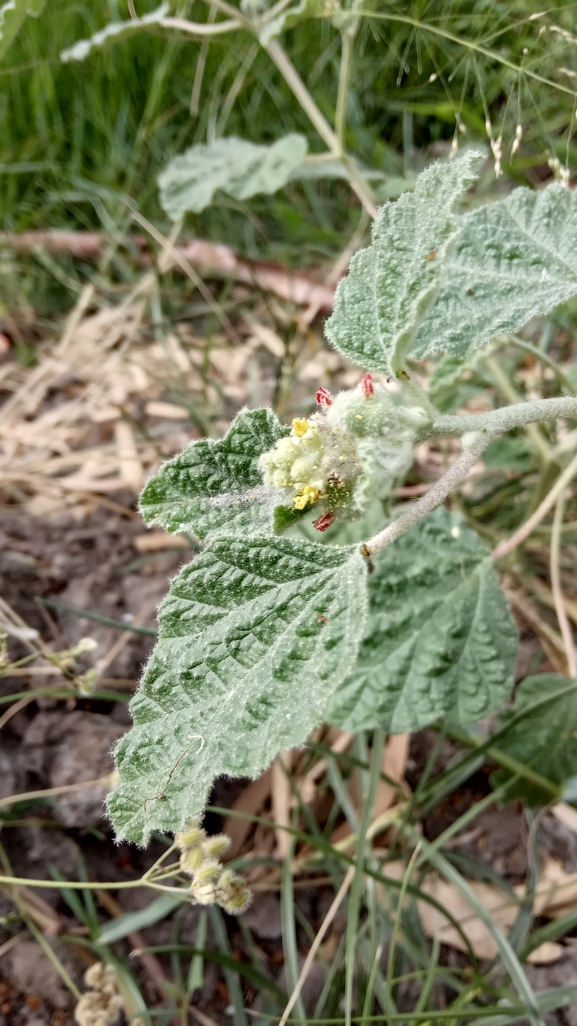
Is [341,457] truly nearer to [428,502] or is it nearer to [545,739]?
[428,502]

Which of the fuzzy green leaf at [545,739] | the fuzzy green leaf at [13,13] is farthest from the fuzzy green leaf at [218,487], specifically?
the fuzzy green leaf at [13,13]

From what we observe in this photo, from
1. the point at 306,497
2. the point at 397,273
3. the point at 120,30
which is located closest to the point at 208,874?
the point at 306,497

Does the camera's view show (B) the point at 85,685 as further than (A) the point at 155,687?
Yes

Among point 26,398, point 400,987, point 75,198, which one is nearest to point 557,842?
point 400,987

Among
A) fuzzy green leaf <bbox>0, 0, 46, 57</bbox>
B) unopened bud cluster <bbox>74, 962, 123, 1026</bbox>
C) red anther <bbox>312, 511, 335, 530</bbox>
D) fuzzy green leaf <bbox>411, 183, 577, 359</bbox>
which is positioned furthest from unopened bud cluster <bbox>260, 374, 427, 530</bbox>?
fuzzy green leaf <bbox>0, 0, 46, 57</bbox>

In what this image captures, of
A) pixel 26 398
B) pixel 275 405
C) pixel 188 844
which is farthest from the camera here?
pixel 26 398

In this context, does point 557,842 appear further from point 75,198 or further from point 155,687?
point 75,198
